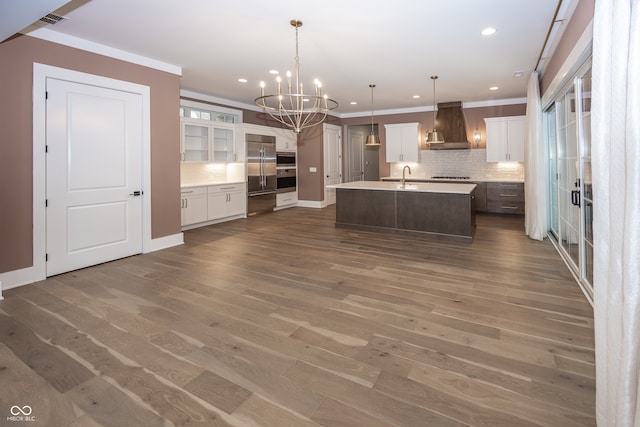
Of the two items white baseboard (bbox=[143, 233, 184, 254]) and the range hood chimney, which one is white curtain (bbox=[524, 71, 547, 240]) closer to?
the range hood chimney

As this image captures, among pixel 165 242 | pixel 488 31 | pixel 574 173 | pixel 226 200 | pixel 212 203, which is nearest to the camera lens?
pixel 574 173

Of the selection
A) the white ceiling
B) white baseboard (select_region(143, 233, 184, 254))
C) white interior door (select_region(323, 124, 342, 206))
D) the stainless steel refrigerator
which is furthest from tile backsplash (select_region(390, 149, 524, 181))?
white baseboard (select_region(143, 233, 184, 254))

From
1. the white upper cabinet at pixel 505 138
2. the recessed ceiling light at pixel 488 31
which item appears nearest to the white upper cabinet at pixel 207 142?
the recessed ceiling light at pixel 488 31

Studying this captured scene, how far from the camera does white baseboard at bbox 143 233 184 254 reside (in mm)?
4820

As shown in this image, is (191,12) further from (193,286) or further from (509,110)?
(509,110)

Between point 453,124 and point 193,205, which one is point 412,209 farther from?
point 193,205

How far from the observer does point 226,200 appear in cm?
731

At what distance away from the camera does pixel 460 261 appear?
4.22m

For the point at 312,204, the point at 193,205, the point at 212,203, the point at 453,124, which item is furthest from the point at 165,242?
the point at 453,124

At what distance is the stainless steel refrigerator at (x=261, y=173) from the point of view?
7840mm

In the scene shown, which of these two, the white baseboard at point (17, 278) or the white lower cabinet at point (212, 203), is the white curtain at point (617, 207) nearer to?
the white baseboard at point (17, 278)

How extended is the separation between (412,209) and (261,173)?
12.9ft

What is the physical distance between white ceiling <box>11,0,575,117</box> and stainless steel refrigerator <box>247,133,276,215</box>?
1964 millimetres

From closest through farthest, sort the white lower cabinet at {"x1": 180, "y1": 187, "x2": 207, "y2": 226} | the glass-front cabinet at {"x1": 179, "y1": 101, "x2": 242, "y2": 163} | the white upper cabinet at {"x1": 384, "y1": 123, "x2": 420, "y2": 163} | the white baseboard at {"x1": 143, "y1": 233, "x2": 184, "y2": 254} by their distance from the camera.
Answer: the white baseboard at {"x1": 143, "y1": 233, "x2": 184, "y2": 254}
the white lower cabinet at {"x1": 180, "y1": 187, "x2": 207, "y2": 226}
the glass-front cabinet at {"x1": 179, "y1": 101, "x2": 242, "y2": 163}
the white upper cabinet at {"x1": 384, "y1": 123, "x2": 420, "y2": 163}
